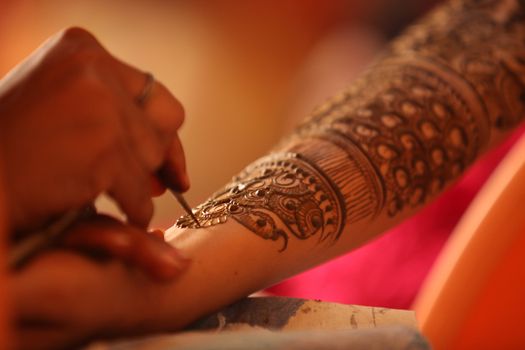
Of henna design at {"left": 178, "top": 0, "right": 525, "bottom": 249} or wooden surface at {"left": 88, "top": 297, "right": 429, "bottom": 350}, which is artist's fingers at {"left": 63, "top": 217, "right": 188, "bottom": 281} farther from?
henna design at {"left": 178, "top": 0, "right": 525, "bottom": 249}

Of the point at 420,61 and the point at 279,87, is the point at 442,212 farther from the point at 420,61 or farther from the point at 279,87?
the point at 279,87

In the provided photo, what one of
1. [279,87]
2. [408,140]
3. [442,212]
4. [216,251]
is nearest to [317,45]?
[279,87]

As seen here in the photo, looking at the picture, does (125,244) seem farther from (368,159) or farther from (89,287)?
(368,159)

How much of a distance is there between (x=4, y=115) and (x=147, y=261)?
17 cm

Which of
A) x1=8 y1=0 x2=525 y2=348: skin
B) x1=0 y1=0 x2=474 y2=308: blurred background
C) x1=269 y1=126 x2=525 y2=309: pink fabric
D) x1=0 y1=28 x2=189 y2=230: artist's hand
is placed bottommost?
x1=269 y1=126 x2=525 y2=309: pink fabric

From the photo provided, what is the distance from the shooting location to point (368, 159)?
0.90 metres

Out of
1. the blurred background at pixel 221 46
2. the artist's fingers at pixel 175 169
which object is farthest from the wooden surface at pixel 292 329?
the blurred background at pixel 221 46

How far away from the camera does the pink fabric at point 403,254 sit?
1.20 m

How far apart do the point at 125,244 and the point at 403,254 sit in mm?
776

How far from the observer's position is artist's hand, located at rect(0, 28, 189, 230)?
52cm

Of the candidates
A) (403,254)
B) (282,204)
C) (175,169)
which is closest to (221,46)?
(403,254)

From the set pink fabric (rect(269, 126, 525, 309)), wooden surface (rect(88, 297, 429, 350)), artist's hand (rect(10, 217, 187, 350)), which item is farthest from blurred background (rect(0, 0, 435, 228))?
artist's hand (rect(10, 217, 187, 350))

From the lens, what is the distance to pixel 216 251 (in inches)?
28.6

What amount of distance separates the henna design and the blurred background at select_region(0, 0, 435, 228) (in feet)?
4.93
